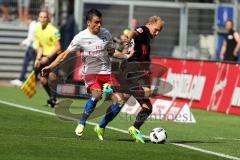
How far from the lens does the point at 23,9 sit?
32.6m

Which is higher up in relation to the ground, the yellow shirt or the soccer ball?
the yellow shirt

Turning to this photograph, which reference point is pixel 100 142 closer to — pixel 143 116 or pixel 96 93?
pixel 96 93

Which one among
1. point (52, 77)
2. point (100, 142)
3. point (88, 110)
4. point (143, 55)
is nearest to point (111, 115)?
point (88, 110)

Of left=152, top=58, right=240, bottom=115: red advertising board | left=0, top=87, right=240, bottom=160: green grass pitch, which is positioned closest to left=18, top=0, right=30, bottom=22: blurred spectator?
left=152, top=58, right=240, bottom=115: red advertising board

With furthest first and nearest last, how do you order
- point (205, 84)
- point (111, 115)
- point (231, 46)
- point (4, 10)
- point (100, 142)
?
point (4, 10), point (231, 46), point (205, 84), point (111, 115), point (100, 142)

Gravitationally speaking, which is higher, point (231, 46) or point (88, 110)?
point (88, 110)

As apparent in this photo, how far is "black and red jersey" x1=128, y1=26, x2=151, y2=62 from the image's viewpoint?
14.1 metres

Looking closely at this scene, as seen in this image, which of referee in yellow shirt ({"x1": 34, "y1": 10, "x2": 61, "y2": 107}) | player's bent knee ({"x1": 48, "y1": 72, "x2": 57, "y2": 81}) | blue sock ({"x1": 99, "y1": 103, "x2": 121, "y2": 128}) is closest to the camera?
blue sock ({"x1": 99, "y1": 103, "x2": 121, "y2": 128})

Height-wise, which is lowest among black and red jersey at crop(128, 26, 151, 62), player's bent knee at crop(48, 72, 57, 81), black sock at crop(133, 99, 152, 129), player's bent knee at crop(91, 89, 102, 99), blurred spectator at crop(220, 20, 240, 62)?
player's bent knee at crop(48, 72, 57, 81)

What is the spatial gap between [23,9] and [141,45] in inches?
744

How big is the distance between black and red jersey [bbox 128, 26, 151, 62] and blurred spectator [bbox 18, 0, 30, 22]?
60.7 feet

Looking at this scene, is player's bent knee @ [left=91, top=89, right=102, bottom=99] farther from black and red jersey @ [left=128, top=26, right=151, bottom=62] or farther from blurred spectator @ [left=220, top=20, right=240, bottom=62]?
blurred spectator @ [left=220, top=20, right=240, bottom=62]

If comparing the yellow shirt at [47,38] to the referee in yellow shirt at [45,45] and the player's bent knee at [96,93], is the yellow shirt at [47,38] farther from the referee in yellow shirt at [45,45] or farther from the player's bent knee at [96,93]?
the player's bent knee at [96,93]

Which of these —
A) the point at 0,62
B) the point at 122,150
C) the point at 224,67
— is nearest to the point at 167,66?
the point at 224,67
